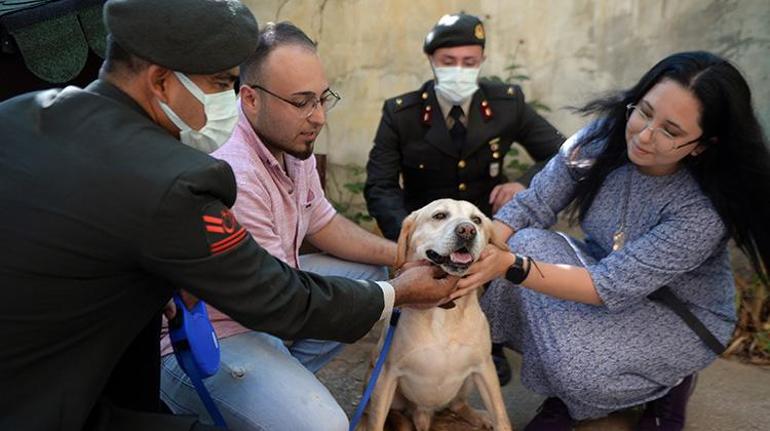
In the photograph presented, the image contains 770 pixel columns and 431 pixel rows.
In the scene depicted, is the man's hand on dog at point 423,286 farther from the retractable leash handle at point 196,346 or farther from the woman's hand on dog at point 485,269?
the retractable leash handle at point 196,346

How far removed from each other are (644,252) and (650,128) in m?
0.50

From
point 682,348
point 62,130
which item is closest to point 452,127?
point 682,348

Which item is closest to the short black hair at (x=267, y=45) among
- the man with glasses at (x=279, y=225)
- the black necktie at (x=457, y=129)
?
the man with glasses at (x=279, y=225)

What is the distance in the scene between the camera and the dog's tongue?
2523 millimetres

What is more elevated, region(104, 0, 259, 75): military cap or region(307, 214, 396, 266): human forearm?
region(104, 0, 259, 75): military cap

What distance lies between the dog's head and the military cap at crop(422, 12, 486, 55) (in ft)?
4.70

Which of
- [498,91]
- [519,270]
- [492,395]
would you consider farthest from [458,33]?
[492,395]

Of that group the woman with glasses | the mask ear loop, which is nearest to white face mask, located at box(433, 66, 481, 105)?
the woman with glasses

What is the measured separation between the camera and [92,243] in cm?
151

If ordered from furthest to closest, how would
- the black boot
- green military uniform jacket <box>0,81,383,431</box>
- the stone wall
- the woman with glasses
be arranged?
the stone wall < the black boot < the woman with glasses < green military uniform jacket <box>0,81,383,431</box>

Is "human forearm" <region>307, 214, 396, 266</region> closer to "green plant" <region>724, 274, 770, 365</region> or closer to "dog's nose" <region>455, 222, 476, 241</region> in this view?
"dog's nose" <region>455, 222, 476, 241</region>

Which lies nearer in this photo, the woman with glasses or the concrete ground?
the woman with glasses

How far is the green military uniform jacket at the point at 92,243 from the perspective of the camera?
4.89 ft

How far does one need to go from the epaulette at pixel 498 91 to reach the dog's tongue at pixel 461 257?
1799mm
